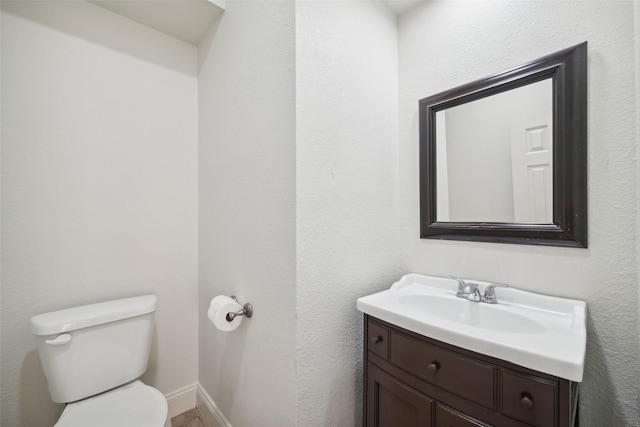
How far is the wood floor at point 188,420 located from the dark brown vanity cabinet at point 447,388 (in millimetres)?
1159

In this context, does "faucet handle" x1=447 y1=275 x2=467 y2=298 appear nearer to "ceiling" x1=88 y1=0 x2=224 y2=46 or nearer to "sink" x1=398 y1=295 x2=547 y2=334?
"sink" x1=398 y1=295 x2=547 y2=334

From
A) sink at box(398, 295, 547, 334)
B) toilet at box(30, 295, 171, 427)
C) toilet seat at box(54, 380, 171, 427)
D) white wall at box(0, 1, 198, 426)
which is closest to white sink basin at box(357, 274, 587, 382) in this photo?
sink at box(398, 295, 547, 334)

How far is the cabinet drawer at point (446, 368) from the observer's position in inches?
29.5

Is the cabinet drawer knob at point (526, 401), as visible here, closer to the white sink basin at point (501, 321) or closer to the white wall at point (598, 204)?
the white sink basin at point (501, 321)

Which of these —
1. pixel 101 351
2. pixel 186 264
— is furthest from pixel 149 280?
pixel 101 351

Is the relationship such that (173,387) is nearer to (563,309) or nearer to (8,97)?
(8,97)

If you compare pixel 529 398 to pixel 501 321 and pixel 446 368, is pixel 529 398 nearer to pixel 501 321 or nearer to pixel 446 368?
pixel 446 368

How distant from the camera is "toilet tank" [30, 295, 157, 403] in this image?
1.12 m

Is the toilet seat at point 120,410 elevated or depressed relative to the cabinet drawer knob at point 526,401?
depressed

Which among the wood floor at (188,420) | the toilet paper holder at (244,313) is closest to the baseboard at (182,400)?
the wood floor at (188,420)

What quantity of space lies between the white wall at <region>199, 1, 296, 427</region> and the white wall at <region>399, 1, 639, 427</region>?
2.94 feet

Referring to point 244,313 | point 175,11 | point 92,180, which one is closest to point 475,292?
point 244,313

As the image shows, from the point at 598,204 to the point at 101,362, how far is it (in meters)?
A: 2.17

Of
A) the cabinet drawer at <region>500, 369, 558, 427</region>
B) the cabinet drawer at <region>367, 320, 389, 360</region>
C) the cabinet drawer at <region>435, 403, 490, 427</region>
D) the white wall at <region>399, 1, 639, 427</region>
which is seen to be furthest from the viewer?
the cabinet drawer at <region>367, 320, 389, 360</region>
